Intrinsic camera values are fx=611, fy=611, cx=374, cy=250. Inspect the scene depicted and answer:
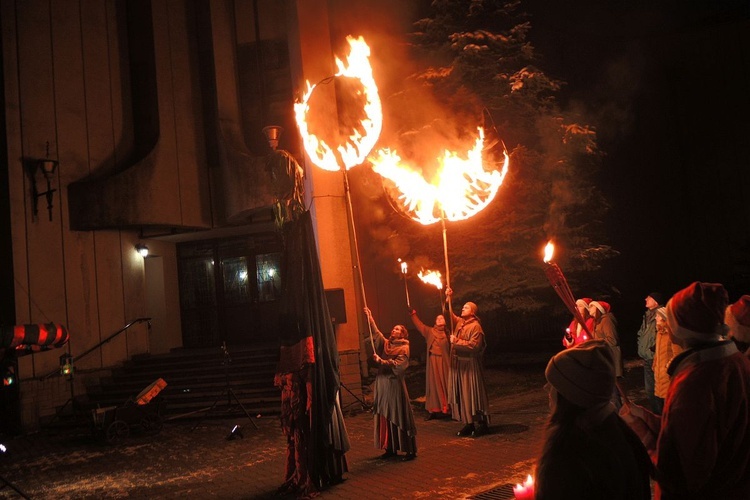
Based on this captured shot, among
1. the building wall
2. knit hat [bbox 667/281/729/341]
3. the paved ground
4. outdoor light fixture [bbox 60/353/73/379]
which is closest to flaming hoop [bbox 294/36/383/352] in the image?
the paved ground

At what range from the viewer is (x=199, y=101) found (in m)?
18.3

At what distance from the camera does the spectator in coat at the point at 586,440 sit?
251 cm

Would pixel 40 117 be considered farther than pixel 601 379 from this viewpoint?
Yes

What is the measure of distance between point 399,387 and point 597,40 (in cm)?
1621

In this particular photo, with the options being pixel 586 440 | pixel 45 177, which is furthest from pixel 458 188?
pixel 45 177

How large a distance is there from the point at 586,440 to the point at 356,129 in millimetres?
5299

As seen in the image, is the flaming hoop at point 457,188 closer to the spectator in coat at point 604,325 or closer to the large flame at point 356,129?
the large flame at point 356,129

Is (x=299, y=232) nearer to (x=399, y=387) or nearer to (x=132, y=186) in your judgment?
(x=399, y=387)

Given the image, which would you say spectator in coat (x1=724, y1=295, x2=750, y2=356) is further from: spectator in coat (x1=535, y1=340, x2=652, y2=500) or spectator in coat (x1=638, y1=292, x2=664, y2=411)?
spectator in coat (x1=638, y1=292, x2=664, y2=411)

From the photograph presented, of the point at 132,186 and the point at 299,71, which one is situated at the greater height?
the point at 299,71

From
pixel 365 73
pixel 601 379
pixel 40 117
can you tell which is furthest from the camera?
pixel 40 117

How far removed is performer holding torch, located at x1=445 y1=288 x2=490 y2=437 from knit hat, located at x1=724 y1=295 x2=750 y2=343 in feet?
17.1

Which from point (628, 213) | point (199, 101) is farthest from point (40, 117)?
point (628, 213)

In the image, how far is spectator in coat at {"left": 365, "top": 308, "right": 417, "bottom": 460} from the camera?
27.7 feet
